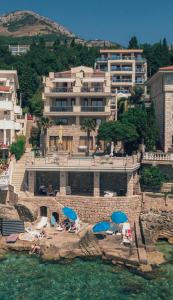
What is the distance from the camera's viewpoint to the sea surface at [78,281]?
88.3 feet

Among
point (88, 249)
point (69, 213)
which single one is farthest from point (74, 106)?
point (88, 249)

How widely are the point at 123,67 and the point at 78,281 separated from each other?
66.2m

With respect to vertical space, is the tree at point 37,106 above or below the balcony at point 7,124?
above

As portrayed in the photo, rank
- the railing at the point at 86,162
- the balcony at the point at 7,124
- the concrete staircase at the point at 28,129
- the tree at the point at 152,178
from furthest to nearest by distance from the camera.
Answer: the concrete staircase at the point at 28,129 → the balcony at the point at 7,124 → the tree at the point at 152,178 → the railing at the point at 86,162

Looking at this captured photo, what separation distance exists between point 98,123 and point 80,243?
25.7 metres

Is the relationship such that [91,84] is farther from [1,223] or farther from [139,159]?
[1,223]

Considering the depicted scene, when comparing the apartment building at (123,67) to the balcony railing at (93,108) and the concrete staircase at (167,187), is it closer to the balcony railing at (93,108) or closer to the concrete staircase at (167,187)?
the balcony railing at (93,108)

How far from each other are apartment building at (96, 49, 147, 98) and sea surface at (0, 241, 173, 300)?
191 feet

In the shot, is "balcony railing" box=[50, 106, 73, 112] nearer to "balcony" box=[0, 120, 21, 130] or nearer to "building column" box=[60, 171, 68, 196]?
"balcony" box=[0, 120, 21, 130]

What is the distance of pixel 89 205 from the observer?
40.0 metres

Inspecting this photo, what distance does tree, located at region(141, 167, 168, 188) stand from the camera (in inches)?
1672

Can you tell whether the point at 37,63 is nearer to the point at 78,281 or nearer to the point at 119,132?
the point at 119,132

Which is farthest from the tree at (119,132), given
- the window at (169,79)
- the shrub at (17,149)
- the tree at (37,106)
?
the tree at (37,106)

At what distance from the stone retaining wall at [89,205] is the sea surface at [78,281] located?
7701mm
